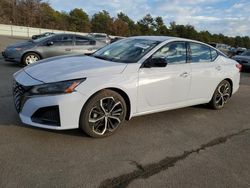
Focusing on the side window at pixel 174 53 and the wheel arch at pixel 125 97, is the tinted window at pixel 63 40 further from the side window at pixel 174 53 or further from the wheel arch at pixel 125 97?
the wheel arch at pixel 125 97

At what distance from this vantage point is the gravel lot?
2.91 m

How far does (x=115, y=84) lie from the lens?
3904 millimetres

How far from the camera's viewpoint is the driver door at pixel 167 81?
4.28 m

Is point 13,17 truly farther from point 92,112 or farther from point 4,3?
point 92,112

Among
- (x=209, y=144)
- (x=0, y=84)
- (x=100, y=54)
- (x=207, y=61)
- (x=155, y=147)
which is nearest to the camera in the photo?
(x=155, y=147)

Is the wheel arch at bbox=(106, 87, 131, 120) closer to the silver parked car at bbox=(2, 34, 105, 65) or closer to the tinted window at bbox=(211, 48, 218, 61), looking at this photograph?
the tinted window at bbox=(211, 48, 218, 61)

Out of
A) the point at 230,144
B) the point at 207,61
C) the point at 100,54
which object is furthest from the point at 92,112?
the point at 207,61

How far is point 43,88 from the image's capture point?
355 centimetres

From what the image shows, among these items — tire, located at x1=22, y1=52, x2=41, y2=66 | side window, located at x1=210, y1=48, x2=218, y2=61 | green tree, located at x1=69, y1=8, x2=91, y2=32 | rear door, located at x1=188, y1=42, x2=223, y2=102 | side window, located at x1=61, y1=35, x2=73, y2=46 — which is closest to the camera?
rear door, located at x1=188, y1=42, x2=223, y2=102

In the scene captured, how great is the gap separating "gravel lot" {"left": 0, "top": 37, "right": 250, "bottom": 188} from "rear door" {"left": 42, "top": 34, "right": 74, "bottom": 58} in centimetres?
561

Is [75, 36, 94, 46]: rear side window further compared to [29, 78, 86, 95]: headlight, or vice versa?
[75, 36, 94, 46]: rear side window

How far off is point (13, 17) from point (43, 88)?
61.1 m

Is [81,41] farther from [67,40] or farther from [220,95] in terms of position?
[220,95]

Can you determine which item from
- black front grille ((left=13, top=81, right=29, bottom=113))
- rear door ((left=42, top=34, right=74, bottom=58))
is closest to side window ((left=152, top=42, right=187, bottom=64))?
black front grille ((left=13, top=81, right=29, bottom=113))
